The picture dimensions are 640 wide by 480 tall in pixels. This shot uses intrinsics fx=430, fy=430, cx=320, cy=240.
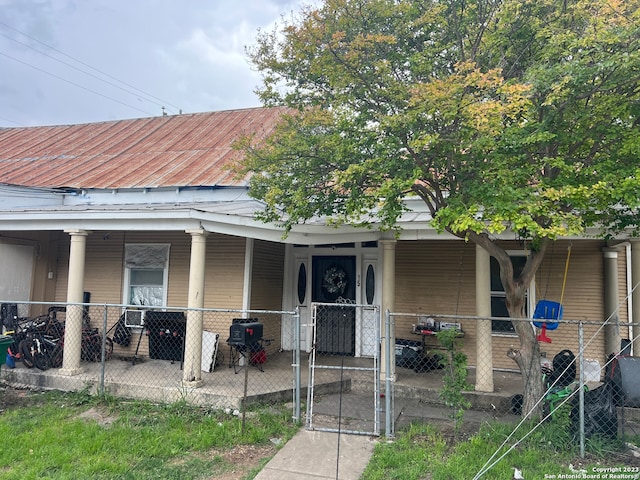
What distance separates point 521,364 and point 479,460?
1.50m

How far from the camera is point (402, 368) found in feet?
27.0

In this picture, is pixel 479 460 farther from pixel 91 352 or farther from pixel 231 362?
pixel 91 352

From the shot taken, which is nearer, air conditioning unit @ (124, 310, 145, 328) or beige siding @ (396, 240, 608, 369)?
beige siding @ (396, 240, 608, 369)

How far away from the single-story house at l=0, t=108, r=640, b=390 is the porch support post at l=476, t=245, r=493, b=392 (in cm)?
3

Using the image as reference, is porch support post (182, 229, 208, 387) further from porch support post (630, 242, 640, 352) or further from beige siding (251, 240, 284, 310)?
porch support post (630, 242, 640, 352)

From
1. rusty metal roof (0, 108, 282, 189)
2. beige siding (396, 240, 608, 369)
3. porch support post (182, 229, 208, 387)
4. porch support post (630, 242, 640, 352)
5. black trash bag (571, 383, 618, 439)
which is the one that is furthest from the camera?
rusty metal roof (0, 108, 282, 189)

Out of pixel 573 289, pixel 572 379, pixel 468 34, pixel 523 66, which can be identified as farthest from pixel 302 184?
pixel 573 289

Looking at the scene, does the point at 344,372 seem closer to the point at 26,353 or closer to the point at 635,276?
the point at 635,276

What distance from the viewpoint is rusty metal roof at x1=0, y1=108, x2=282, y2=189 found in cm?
1016

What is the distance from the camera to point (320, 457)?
4684 millimetres

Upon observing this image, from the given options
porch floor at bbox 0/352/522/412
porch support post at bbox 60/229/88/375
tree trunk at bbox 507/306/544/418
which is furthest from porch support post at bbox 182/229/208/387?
tree trunk at bbox 507/306/544/418

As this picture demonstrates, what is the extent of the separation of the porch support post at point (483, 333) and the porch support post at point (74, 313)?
6.49 meters

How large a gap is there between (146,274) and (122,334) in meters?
1.32

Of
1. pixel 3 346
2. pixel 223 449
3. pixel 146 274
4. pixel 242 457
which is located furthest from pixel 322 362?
pixel 3 346
